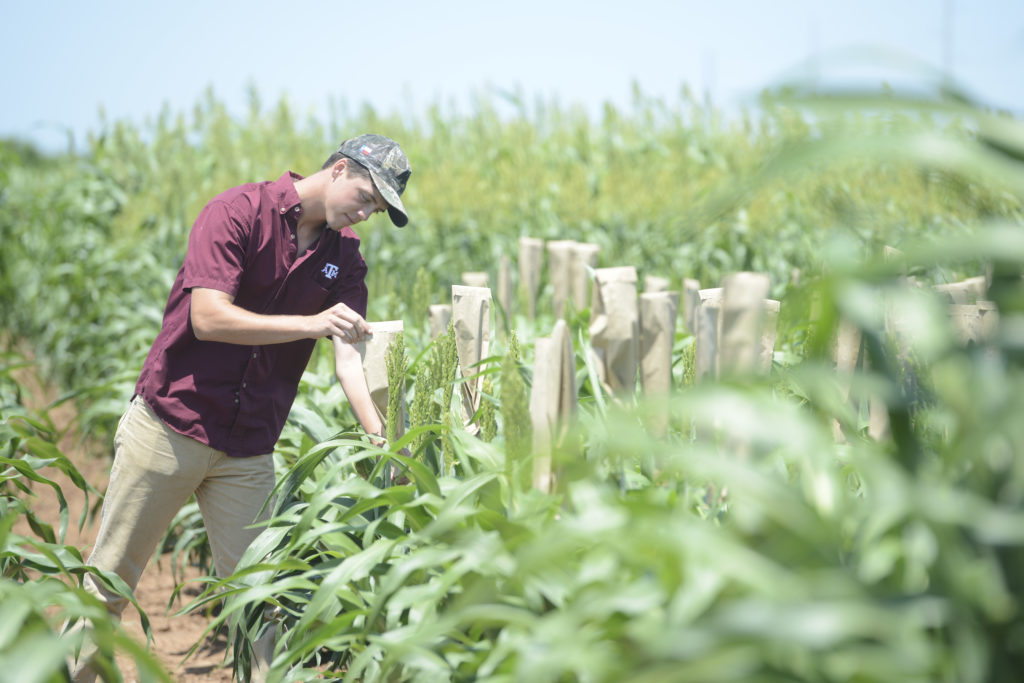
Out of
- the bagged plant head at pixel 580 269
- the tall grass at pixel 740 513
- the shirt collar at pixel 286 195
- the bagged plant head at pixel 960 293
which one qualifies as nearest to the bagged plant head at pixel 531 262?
the bagged plant head at pixel 580 269

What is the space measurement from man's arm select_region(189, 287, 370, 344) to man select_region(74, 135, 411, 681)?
4 cm

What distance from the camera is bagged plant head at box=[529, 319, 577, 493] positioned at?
5.74 ft

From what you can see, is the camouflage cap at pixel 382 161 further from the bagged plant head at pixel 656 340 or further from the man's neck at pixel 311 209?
the bagged plant head at pixel 656 340

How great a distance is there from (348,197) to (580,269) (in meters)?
1.78

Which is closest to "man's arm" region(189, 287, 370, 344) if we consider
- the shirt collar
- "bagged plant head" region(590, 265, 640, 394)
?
the shirt collar

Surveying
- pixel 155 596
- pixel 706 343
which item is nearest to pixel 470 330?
pixel 706 343

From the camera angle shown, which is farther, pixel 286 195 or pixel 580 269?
pixel 580 269

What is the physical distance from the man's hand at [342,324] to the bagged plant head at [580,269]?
192 centimetres

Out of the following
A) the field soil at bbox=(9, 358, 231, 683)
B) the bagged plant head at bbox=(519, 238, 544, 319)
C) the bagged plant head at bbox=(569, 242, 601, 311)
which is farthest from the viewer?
the bagged plant head at bbox=(519, 238, 544, 319)

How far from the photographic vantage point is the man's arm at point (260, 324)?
7.83ft

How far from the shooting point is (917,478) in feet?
3.52

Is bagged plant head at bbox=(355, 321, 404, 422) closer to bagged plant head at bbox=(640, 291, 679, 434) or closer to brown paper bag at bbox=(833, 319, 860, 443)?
bagged plant head at bbox=(640, 291, 679, 434)

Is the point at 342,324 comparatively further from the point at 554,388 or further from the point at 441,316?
the point at 554,388

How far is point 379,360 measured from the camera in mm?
2471
